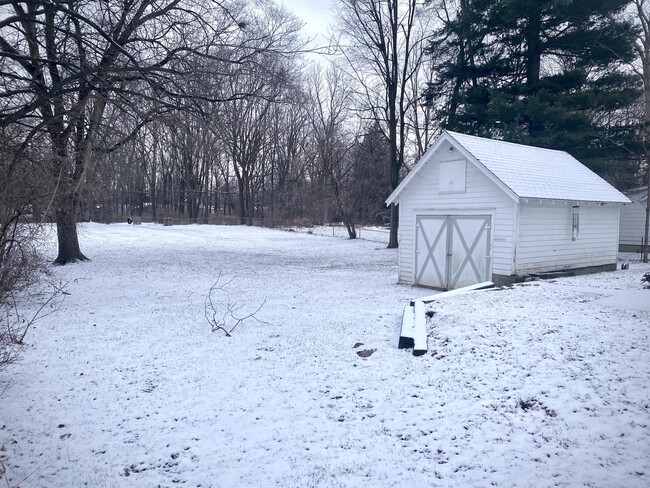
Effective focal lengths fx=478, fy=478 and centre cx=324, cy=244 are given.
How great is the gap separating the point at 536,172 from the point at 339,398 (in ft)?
36.6

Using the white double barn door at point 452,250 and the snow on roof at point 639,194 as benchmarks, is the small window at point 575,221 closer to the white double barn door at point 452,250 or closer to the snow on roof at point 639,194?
the white double barn door at point 452,250

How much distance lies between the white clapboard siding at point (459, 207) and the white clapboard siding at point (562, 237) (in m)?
0.37

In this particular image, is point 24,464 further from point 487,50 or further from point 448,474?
point 487,50

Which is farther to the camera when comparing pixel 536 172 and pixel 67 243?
pixel 67 243

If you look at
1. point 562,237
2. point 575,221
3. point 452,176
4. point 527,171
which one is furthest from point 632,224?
point 452,176

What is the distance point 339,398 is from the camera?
632 centimetres

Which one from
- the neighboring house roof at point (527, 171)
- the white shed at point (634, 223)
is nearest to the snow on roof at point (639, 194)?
the white shed at point (634, 223)

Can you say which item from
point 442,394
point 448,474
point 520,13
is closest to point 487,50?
point 520,13

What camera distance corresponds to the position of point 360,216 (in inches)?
1971

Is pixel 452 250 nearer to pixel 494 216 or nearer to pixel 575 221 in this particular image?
pixel 494 216

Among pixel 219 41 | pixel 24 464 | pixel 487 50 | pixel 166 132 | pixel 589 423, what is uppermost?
pixel 487 50

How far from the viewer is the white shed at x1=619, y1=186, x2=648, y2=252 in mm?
24156

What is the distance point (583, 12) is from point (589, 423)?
854 inches

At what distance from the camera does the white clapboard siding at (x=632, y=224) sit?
24.3 m
